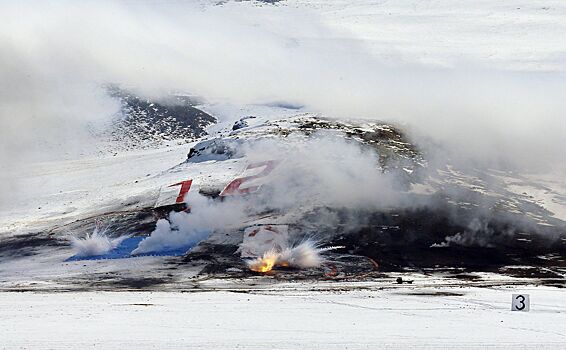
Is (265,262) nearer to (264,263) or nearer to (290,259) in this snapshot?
(264,263)

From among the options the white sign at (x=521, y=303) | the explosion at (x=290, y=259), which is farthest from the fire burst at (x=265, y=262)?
the white sign at (x=521, y=303)

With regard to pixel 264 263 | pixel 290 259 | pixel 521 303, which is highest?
pixel 290 259

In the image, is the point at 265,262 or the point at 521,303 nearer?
the point at 521,303

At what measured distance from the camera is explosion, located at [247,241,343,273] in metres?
52.5

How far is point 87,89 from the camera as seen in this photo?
408 ft

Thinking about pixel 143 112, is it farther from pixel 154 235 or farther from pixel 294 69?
pixel 154 235

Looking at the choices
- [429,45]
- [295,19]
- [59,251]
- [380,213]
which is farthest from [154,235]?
[295,19]

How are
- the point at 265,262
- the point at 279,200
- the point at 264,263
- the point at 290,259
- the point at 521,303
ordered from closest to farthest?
the point at 521,303, the point at 264,263, the point at 265,262, the point at 290,259, the point at 279,200

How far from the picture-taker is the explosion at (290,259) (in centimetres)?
5247

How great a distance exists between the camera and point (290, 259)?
53.6 m

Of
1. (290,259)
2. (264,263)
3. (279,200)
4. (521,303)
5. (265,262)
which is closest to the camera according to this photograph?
(521,303)

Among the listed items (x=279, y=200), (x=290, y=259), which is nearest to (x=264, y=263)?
(x=290, y=259)

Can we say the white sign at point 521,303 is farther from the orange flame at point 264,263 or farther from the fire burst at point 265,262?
the fire burst at point 265,262

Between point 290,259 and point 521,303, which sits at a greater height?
point 290,259
